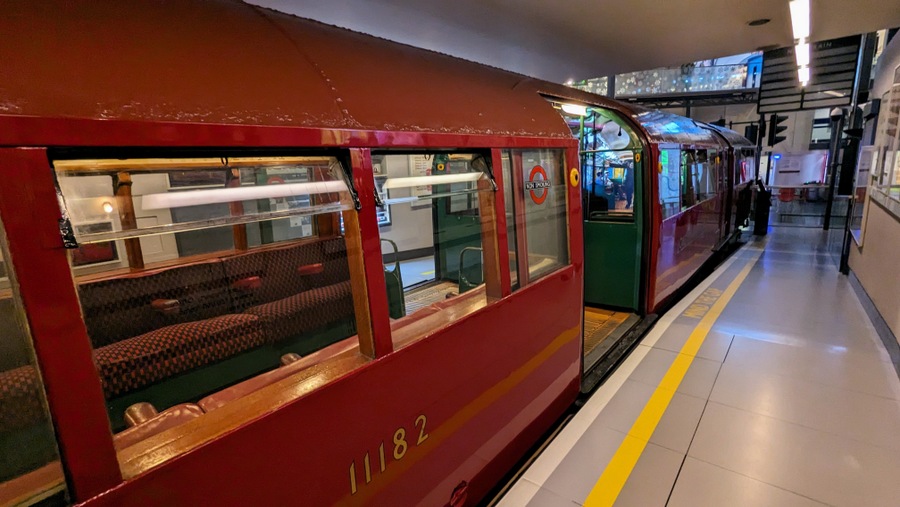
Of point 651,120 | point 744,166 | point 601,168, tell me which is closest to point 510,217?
point 651,120

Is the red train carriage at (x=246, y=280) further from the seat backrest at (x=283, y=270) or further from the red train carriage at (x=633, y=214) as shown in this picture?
the red train carriage at (x=633, y=214)

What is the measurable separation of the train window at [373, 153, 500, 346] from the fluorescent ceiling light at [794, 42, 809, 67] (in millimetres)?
4976

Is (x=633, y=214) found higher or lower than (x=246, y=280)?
higher

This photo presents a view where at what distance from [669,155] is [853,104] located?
7.01 metres

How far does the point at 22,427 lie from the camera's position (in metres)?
1.50

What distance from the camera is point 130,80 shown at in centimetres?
112

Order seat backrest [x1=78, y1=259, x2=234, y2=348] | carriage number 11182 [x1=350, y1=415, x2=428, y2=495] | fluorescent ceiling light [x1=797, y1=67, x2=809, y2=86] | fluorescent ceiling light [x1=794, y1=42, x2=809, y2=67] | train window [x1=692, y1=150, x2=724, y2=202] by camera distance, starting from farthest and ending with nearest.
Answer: fluorescent ceiling light [x1=797, y1=67, x2=809, y2=86], train window [x1=692, y1=150, x2=724, y2=202], fluorescent ceiling light [x1=794, y1=42, x2=809, y2=67], seat backrest [x1=78, y1=259, x2=234, y2=348], carriage number 11182 [x1=350, y1=415, x2=428, y2=495]

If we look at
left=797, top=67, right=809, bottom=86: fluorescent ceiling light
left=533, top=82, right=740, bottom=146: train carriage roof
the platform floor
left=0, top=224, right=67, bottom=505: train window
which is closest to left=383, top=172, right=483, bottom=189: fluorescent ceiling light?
left=0, top=224, right=67, bottom=505: train window

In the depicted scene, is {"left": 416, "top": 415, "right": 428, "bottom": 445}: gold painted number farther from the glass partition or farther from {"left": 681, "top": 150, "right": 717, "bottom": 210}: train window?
{"left": 681, "top": 150, "right": 717, "bottom": 210}: train window

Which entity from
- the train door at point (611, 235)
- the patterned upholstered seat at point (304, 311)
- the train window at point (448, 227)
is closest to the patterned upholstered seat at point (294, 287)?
the patterned upholstered seat at point (304, 311)

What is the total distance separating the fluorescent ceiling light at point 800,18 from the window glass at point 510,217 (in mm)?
3416

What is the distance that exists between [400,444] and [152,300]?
2.40 metres

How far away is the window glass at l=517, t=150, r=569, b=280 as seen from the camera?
9.02 feet

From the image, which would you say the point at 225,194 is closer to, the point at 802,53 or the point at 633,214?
the point at 633,214
